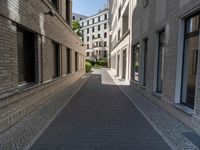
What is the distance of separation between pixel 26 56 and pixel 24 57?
0.16m

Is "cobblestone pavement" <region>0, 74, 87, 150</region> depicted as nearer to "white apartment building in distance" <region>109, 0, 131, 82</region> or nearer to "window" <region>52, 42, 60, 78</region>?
"window" <region>52, 42, 60, 78</region>

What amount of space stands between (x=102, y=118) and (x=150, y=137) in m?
1.70

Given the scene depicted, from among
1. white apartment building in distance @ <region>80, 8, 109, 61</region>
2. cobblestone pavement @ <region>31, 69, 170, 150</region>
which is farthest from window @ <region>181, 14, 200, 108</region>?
white apartment building in distance @ <region>80, 8, 109, 61</region>

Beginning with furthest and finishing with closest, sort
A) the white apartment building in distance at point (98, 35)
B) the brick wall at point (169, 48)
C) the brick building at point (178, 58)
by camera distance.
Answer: the white apartment building in distance at point (98, 35) → the brick building at point (178, 58) → the brick wall at point (169, 48)

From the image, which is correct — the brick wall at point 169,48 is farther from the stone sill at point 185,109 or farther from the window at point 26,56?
the window at point 26,56

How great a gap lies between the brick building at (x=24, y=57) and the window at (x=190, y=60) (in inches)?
188

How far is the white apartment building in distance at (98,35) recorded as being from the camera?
58578 mm

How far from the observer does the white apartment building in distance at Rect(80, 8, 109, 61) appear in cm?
5858

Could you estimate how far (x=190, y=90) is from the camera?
5.20 metres

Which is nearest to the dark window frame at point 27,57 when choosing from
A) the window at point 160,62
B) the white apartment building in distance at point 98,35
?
the window at point 160,62

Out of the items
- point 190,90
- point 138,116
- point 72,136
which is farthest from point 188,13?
point 72,136

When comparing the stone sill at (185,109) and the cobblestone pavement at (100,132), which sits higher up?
the stone sill at (185,109)

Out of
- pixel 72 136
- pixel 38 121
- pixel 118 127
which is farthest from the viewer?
pixel 38 121

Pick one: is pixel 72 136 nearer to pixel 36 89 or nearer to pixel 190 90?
pixel 36 89
